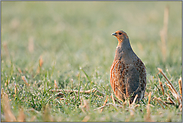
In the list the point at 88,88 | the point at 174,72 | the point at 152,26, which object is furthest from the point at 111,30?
the point at 88,88

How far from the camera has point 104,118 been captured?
2254 mm

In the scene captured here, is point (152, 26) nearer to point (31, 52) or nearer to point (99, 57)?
point (99, 57)

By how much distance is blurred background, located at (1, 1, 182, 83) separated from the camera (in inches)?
189

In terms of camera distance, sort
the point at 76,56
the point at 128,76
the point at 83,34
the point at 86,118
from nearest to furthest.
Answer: the point at 86,118
the point at 128,76
the point at 76,56
the point at 83,34

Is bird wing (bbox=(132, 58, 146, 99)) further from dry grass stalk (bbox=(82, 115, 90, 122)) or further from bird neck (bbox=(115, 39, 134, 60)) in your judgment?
dry grass stalk (bbox=(82, 115, 90, 122))

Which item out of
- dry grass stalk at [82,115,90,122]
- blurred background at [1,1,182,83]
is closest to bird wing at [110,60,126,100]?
dry grass stalk at [82,115,90,122]

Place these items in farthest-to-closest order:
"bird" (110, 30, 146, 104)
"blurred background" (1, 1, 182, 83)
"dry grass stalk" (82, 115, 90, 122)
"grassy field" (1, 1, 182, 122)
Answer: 1. "blurred background" (1, 1, 182, 83)
2. "bird" (110, 30, 146, 104)
3. "grassy field" (1, 1, 182, 122)
4. "dry grass stalk" (82, 115, 90, 122)

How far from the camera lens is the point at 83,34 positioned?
7.46 meters

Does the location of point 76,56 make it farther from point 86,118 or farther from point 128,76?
point 86,118

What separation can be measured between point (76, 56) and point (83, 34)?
90.8 inches

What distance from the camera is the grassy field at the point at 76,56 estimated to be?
2465 millimetres

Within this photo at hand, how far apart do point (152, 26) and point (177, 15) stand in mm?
2368

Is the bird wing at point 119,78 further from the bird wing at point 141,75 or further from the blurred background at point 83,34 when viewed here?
the blurred background at point 83,34

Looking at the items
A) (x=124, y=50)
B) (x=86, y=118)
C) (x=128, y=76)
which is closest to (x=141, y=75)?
(x=128, y=76)
